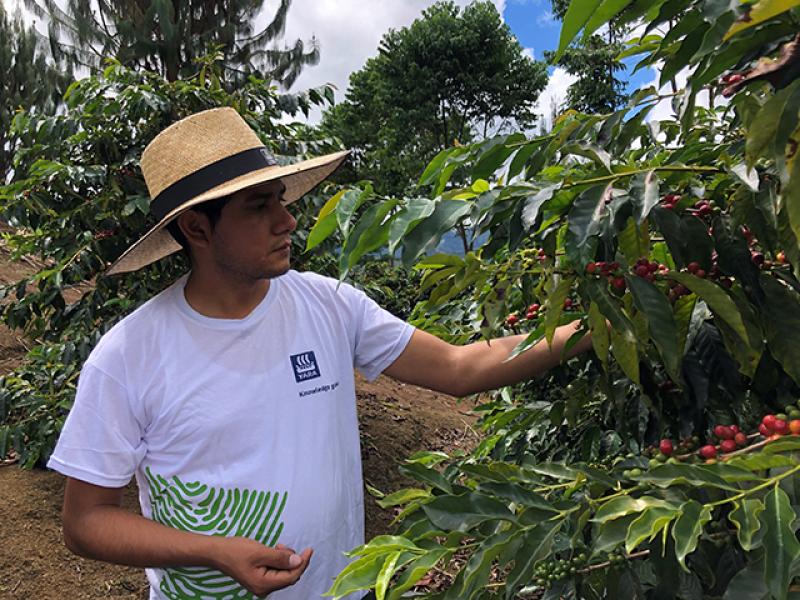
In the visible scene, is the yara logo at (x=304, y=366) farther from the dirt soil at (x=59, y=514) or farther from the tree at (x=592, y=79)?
the tree at (x=592, y=79)

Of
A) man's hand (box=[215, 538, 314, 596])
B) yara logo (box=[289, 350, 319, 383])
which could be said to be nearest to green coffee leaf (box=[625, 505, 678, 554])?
man's hand (box=[215, 538, 314, 596])

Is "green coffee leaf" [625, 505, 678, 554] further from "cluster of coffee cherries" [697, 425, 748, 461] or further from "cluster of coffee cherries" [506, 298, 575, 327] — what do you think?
"cluster of coffee cherries" [506, 298, 575, 327]

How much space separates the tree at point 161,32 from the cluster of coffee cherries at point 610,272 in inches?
680

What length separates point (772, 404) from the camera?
116cm

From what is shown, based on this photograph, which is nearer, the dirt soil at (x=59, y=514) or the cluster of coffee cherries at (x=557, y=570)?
the cluster of coffee cherries at (x=557, y=570)

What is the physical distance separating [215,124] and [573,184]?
0.88 m

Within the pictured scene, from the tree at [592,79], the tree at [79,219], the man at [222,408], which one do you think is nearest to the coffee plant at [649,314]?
the man at [222,408]

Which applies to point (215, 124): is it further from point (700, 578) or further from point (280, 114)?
point (280, 114)

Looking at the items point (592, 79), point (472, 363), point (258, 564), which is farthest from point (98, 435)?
point (592, 79)

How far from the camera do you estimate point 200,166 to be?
1434 millimetres

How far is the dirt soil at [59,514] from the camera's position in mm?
3068

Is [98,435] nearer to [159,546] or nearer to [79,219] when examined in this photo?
[159,546]

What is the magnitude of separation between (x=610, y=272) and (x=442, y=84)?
65.3 feet

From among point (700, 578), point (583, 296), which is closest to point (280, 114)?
point (583, 296)
